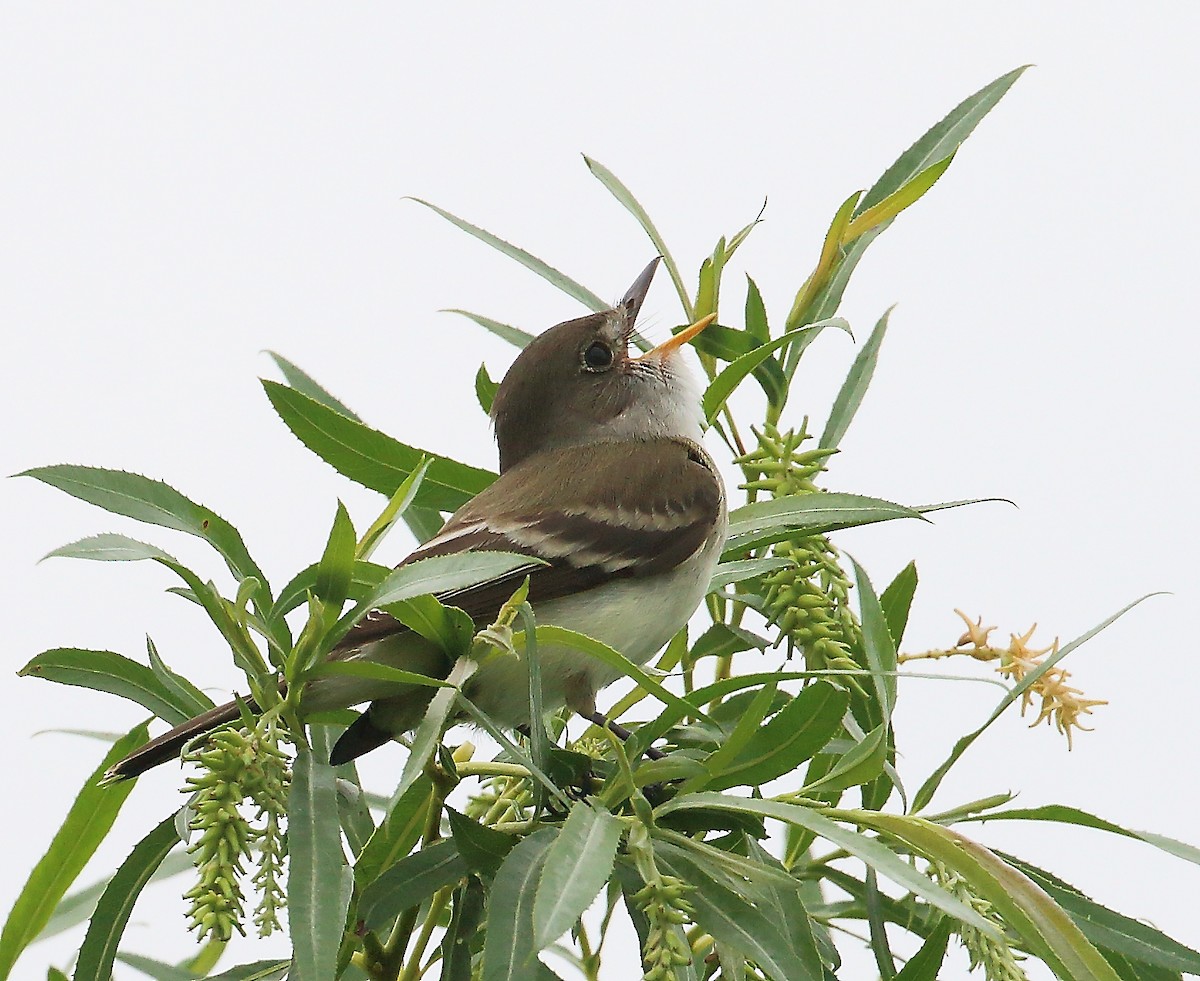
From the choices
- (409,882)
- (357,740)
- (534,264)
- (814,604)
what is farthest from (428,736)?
(534,264)

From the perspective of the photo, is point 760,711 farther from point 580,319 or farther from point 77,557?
point 580,319

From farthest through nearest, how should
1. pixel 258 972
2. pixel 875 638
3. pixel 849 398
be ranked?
pixel 849 398, pixel 875 638, pixel 258 972

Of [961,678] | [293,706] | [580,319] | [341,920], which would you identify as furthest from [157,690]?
[580,319]

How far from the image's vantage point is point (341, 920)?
156cm

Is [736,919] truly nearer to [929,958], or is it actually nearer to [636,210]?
[929,958]

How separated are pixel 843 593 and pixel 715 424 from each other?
482 millimetres

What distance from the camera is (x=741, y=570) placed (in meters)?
2.28

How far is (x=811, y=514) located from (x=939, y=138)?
0.87 m

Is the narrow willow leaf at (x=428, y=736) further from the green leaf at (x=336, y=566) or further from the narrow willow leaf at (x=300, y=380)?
the narrow willow leaf at (x=300, y=380)

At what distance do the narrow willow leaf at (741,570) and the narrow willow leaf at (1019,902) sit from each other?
1.66 ft

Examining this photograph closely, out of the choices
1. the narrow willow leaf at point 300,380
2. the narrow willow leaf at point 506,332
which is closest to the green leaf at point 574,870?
the narrow willow leaf at point 300,380

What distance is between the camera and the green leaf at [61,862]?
2115 millimetres

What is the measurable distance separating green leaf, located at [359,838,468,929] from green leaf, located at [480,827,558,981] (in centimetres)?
13

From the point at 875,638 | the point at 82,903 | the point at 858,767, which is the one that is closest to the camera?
the point at 858,767
